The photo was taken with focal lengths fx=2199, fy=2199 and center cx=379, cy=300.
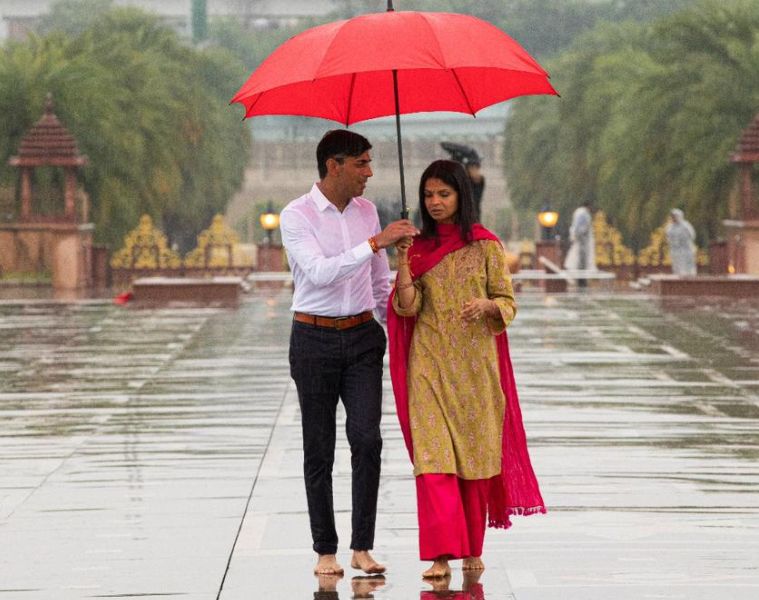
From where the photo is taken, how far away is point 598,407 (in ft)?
51.1

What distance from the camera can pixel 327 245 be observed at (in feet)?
27.7

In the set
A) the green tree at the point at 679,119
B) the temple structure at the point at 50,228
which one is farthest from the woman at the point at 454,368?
the green tree at the point at 679,119

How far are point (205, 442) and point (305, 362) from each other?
514cm

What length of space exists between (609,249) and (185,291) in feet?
61.3

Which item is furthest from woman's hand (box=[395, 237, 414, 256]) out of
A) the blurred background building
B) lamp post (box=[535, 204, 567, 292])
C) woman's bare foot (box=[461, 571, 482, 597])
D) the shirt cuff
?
the blurred background building

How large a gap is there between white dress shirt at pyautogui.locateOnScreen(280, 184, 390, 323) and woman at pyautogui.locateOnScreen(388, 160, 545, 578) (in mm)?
193

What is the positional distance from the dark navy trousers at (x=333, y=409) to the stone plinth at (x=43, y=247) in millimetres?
32818

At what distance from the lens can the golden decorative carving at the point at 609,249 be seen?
160 ft

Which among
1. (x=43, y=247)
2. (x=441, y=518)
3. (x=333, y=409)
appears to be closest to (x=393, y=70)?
(x=333, y=409)

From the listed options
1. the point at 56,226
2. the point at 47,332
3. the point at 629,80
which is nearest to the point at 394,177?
the point at 629,80

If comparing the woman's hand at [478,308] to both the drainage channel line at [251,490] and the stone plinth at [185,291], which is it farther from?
the stone plinth at [185,291]

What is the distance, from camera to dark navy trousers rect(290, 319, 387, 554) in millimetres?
8398

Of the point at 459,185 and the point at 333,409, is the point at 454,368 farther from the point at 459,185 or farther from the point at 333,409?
the point at 459,185

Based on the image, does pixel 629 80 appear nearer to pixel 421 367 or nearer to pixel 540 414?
pixel 540 414
